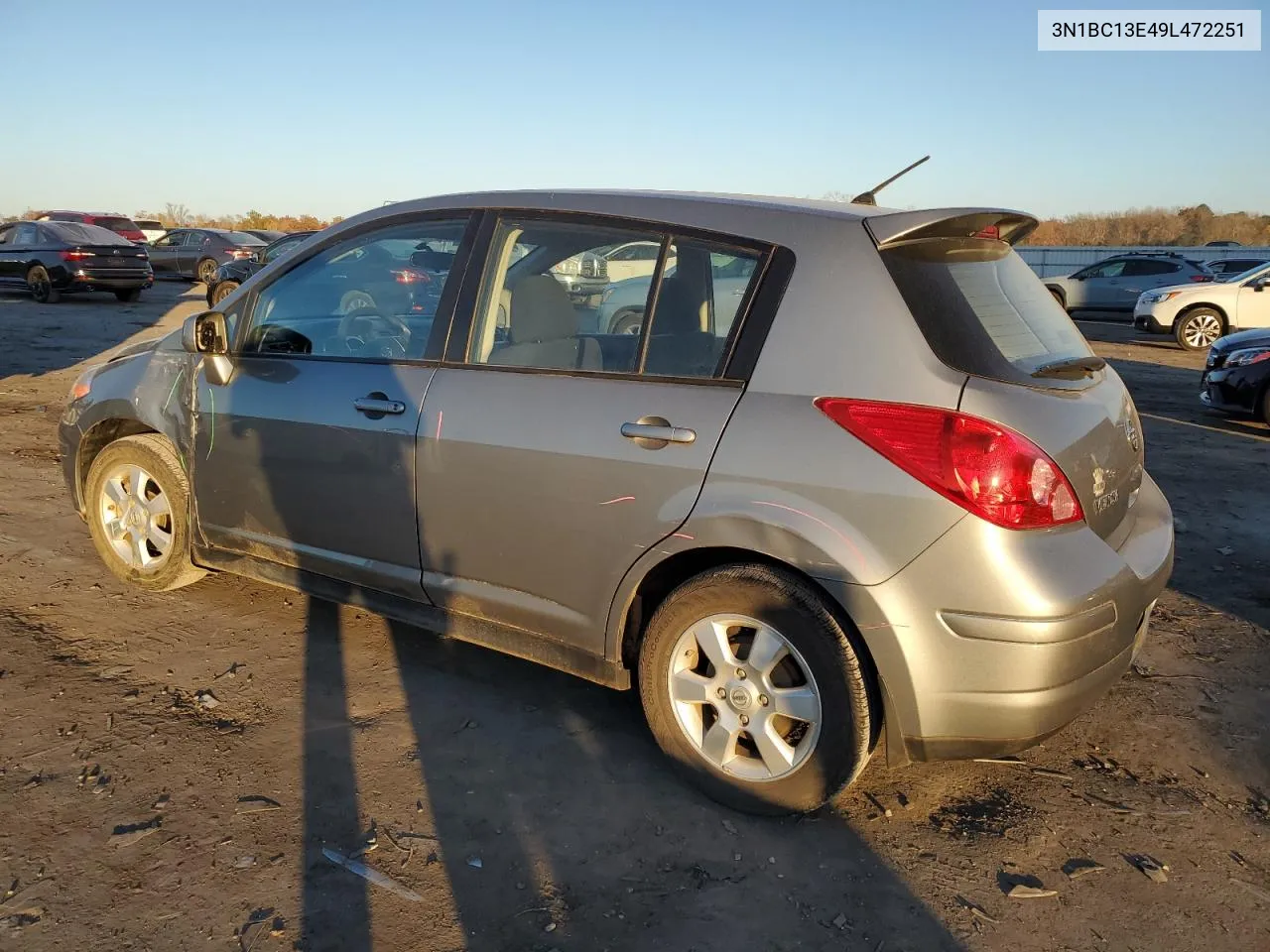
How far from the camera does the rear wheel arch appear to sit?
275cm

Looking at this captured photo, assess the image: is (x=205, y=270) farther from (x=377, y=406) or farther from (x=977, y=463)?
(x=977, y=463)

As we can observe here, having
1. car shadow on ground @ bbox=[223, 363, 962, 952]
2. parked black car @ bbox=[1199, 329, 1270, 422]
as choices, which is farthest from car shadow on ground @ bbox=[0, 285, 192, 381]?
parked black car @ bbox=[1199, 329, 1270, 422]

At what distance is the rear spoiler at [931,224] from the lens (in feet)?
9.24

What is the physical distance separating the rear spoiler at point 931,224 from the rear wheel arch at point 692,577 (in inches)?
38.0

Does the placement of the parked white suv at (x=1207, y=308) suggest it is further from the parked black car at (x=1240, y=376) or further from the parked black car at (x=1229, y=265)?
the parked black car at (x=1240, y=376)

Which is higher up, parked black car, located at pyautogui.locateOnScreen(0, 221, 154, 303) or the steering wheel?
parked black car, located at pyautogui.locateOnScreen(0, 221, 154, 303)

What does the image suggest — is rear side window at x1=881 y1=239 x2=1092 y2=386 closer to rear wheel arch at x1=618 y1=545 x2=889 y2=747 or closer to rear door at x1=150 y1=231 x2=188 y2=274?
rear wheel arch at x1=618 y1=545 x2=889 y2=747

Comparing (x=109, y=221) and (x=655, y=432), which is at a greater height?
(x=109, y=221)

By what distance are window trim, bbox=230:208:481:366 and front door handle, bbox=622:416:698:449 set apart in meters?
0.90

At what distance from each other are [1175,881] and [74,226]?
21.8m

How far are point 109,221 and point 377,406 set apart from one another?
82.0 ft

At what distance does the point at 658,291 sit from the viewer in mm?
3133

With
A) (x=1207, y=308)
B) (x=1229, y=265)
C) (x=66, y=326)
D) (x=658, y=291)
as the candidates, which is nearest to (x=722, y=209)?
(x=658, y=291)

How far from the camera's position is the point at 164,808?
2951 millimetres
